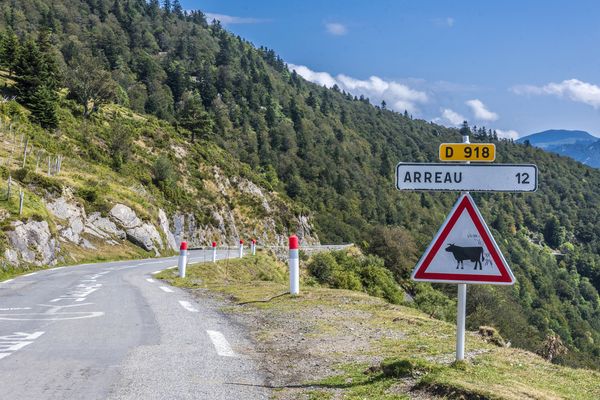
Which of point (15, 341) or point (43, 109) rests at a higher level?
point (43, 109)

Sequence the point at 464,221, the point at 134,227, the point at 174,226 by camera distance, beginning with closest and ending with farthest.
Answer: the point at 464,221 < the point at 134,227 < the point at 174,226

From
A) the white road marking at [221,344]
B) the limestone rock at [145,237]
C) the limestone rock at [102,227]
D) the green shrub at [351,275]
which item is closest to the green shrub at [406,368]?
the white road marking at [221,344]

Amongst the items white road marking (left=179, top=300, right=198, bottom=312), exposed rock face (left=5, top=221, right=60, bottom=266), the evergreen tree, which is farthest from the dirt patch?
the evergreen tree

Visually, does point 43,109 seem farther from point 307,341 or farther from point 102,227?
point 307,341

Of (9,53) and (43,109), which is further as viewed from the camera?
(9,53)

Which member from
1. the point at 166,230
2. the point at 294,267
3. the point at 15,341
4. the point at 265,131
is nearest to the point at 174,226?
the point at 166,230

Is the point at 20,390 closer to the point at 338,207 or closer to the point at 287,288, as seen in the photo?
the point at 287,288

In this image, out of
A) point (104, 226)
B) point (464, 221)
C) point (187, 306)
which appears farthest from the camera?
point (104, 226)

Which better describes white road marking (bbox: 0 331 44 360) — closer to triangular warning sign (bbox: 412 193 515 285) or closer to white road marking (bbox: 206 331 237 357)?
white road marking (bbox: 206 331 237 357)

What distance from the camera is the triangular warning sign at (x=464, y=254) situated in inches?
221

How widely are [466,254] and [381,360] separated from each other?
1.71m

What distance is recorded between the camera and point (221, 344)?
7.52 metres

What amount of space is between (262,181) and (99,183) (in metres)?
42.4

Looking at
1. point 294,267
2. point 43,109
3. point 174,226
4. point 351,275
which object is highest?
point 43,109
